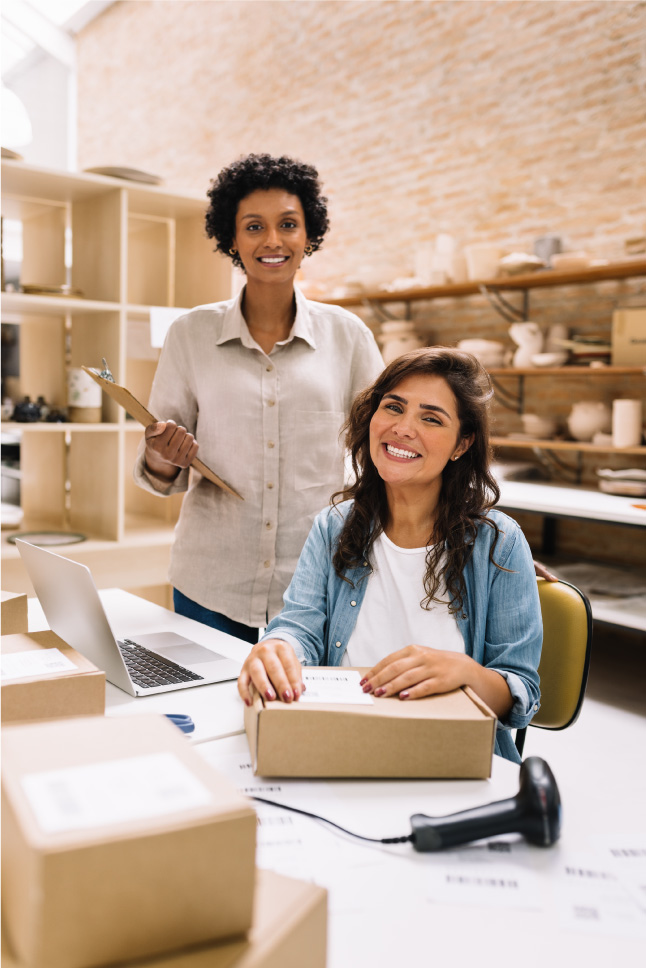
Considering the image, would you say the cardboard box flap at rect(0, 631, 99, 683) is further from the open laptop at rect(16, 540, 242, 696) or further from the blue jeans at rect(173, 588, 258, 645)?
the blue jeans at rect(173, 588, 258, 645)

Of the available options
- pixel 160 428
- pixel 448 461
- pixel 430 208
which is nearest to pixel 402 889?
pixel 448 461

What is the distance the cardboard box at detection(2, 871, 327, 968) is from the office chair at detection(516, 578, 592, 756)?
913 mm

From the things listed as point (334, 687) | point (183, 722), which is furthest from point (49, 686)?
point (334, 687)

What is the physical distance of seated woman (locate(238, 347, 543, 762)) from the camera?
4.50 ft

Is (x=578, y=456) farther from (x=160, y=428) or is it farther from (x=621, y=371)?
(x=160, y=428)

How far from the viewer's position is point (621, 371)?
153 inches

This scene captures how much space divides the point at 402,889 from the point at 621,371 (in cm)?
348

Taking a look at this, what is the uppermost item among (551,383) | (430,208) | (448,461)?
(430,208)

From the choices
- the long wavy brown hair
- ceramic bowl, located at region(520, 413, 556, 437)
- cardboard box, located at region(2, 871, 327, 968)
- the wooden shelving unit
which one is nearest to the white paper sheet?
the wooden shelving unit

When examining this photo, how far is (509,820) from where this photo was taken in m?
0.88

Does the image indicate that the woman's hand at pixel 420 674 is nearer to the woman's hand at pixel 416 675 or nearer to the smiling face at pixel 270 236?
the woman's hand at pixel 416 675

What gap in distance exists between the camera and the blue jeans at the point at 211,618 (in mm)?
1887

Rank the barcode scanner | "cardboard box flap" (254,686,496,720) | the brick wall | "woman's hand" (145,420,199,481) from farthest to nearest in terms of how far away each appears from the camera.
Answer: the brick wall
"woman's hand" (145,420,199,481)
"cardboard box flap" (254,686,496,720)
the barcode scanner

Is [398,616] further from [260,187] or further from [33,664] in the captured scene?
[260,187]
